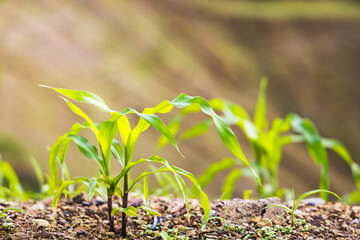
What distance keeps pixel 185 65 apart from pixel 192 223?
9.28 feet

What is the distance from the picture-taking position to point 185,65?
367cm

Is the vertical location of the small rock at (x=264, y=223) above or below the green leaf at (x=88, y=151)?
below

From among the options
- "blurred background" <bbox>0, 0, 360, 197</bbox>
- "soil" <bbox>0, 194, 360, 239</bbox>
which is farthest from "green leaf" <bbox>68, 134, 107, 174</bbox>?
"blurred background" <bbox>0, 0, 360, 197</bbox>

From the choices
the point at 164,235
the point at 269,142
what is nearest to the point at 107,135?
the point at 164,235

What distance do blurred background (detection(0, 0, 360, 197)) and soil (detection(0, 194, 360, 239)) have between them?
2083 millimetres

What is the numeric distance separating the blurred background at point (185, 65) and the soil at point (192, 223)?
2.08m

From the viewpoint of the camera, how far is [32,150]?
9.85 feet

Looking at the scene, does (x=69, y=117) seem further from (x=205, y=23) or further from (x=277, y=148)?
(x=277, y=148)

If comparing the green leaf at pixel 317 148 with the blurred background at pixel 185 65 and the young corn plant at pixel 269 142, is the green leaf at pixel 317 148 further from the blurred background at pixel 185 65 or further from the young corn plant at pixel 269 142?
the blurred background at pixel 185 65

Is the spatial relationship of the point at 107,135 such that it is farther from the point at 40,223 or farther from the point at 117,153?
the point at 40,223

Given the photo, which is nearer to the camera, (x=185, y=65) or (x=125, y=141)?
(x=125, y=141)

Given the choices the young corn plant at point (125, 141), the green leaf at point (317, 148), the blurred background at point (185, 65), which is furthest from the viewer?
the blurred background at point (185, 65)

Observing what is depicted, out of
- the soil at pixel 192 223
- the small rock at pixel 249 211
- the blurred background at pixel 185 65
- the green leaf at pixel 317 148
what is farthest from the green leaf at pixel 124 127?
the blurred background at pixel 185 65

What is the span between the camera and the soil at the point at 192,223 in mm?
887
